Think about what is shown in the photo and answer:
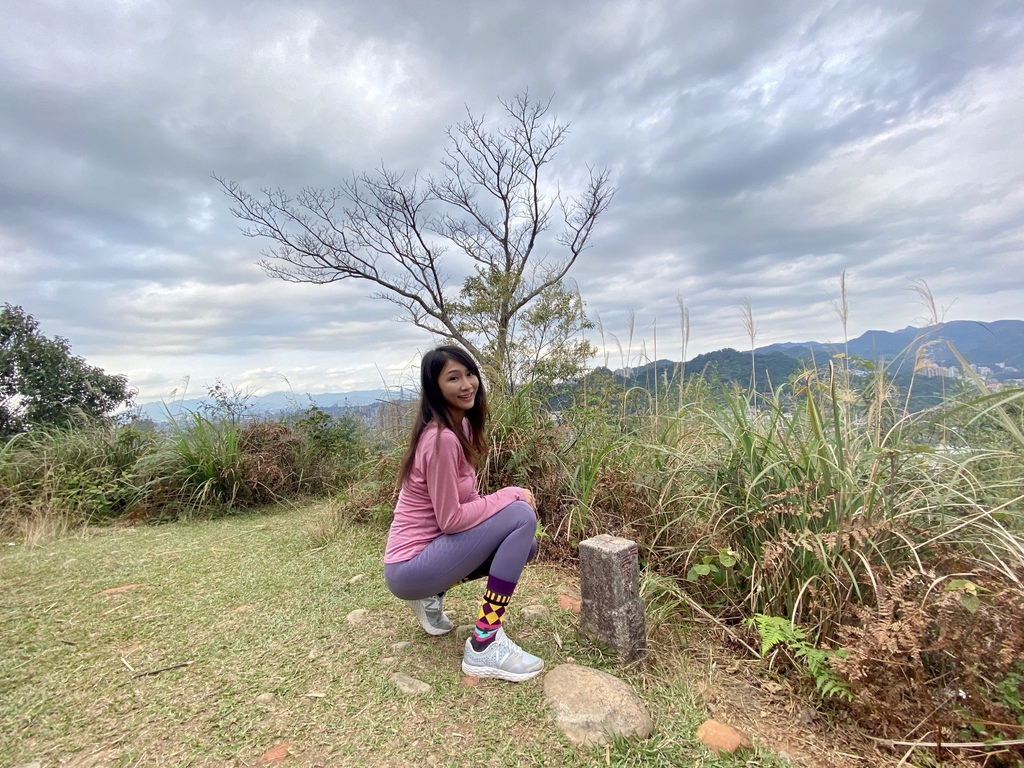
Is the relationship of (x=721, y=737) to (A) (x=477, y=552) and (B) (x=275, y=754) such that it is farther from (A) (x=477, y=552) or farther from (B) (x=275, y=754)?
A: (B) (x=275, y=754)

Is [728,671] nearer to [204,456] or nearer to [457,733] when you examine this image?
[457,733]

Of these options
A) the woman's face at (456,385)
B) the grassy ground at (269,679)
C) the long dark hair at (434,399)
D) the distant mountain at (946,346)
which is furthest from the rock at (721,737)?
the distant mountain at (946,346)

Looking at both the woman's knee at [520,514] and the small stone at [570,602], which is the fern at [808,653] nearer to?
the small stone at [570,602]

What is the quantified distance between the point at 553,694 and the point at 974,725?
3.74 feet

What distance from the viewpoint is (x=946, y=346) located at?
2092 millimetres

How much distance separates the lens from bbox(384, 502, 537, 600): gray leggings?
166cm

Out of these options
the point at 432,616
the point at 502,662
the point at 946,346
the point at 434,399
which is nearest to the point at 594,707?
the point at 502,662

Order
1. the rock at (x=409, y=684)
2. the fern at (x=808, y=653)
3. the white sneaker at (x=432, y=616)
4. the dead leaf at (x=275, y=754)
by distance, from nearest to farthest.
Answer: the dead leaf at (x=275, y=754), the fern at (x=808, y=653), the rock at (x=409, y=684), the white sneaker at (x=432, y=616)

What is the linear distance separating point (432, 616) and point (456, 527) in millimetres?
587

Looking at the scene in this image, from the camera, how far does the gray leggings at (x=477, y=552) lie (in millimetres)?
1658

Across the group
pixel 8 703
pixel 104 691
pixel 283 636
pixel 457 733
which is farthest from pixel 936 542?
pixel 8 703

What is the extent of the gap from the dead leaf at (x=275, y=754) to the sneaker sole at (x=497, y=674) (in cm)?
59

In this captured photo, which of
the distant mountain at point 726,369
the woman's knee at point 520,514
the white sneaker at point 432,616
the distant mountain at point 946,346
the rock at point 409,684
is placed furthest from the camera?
the distant mountain at point 726,369

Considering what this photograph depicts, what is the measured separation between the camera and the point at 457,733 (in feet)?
4.55
